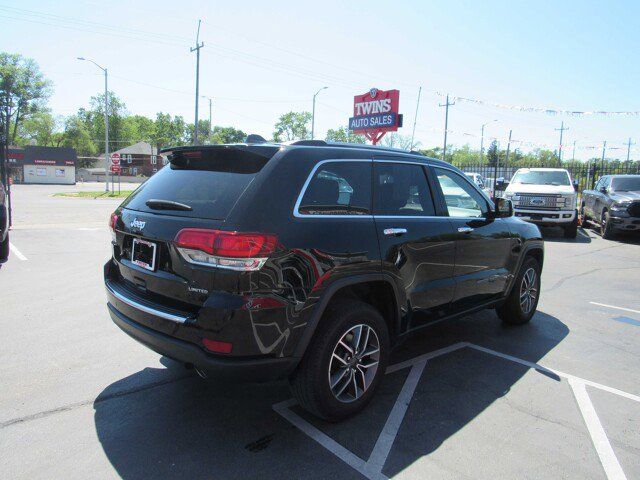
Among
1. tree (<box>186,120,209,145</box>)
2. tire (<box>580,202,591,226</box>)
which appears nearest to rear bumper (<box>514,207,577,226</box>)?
tire (<box>580,202,591,226</box>)

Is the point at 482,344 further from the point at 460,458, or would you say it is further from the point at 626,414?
the point at 460,458

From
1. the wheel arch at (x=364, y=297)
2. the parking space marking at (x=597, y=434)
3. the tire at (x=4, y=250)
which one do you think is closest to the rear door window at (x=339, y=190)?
the wheel arch at (x=364, y=297)

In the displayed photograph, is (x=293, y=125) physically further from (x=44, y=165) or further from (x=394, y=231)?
(x=394, y=231)

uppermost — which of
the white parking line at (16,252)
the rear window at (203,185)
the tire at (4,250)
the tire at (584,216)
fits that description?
the rear window at (203,185)

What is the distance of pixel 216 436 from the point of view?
2.86m

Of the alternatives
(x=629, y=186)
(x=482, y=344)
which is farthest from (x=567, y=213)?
(x=482, y=344)

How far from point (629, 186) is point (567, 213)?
262 centimetres

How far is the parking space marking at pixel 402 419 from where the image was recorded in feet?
8.69

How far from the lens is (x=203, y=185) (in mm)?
2959

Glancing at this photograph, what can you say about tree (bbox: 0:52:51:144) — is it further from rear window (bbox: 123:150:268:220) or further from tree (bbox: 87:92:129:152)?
rear window (bbox: 123:150:268:220)

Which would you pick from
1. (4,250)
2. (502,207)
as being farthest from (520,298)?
(4,250)

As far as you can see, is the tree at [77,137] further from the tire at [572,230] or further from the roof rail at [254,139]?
the roof rail at [254,139]

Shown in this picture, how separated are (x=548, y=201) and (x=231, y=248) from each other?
1292cm

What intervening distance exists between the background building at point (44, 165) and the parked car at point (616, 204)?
62288mm
